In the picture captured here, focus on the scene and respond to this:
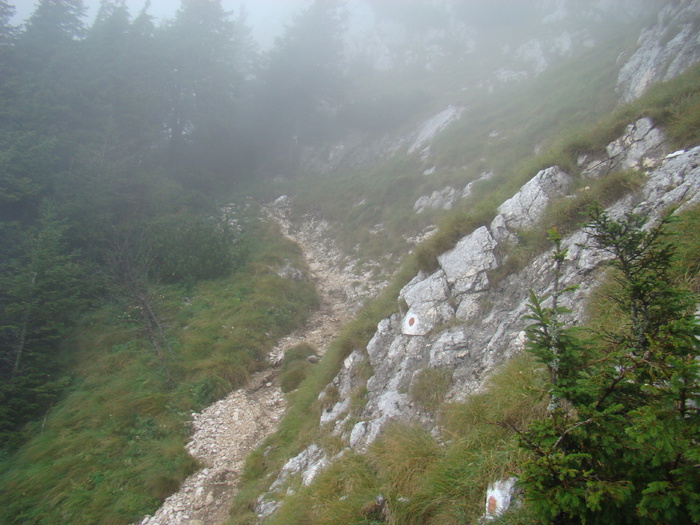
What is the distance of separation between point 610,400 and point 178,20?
1745 inches

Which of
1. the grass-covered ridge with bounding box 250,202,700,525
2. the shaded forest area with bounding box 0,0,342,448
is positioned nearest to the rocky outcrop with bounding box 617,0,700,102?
the grass-covered ridge with bounding box 250,202,700,525

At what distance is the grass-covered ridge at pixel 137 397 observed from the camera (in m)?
7.92

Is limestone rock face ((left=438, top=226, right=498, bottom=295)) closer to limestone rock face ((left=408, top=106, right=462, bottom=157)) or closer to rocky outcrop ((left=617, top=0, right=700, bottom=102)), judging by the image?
rocky outcrop ((left=617, top=0, right=700, bottom=102))

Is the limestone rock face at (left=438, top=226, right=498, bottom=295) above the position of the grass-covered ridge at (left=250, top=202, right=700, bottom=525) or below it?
above

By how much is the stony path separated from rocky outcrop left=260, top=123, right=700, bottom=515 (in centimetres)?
192

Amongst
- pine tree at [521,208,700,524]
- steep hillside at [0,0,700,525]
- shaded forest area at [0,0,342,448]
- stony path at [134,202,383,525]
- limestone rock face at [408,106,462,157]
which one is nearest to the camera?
pine tree at [521,208,700,524]

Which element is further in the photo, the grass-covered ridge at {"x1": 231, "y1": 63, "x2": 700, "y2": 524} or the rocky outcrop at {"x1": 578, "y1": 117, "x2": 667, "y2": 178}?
the rocky outcrop at {"x1": 578, "y1": 117, "x2": 667, "y2": 178}

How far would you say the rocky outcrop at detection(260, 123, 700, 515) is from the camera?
5.90 m

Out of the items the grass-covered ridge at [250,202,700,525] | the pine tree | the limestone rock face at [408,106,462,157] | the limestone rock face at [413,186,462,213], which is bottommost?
the grass-covered ridge at [250,202,700,525]

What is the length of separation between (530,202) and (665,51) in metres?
15.9

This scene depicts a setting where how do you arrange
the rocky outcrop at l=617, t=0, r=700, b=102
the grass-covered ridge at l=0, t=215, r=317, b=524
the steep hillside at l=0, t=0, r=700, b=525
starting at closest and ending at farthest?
the steep hillside at l=0, t=0, r=700, b=525 < the grass-covered ridge at l=0, t=215, r=317, b=524 < the rocky outcrop at l=617, t=0, r=700, b=102

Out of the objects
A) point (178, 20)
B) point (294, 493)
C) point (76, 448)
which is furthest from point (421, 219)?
point (178, 20)

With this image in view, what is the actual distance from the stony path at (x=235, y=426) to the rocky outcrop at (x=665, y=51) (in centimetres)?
1547

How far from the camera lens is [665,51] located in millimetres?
16125
